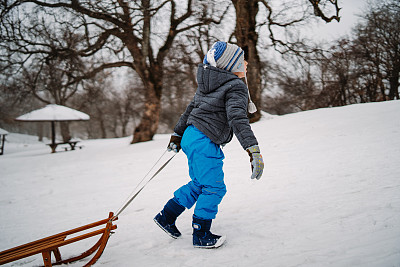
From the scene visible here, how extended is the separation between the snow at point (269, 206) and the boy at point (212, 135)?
0.22 metres

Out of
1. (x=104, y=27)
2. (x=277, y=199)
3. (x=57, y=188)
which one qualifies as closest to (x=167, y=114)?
(x=104, y=27)

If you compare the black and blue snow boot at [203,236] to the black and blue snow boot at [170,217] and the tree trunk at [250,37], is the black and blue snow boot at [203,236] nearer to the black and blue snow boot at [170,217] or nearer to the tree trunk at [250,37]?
the black and blue snow boot at [170,217]

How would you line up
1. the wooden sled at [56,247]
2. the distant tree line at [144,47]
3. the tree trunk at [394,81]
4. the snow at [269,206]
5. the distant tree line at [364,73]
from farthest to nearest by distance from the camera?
the tree trunk at [394,81] < the distant tree line at [364,73] < the distant tree line at [144,47] < the snow at [269,206] < the wooden sled at [56,247]

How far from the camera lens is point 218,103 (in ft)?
6.46

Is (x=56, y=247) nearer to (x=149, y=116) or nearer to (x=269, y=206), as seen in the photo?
(x=269, y=206)

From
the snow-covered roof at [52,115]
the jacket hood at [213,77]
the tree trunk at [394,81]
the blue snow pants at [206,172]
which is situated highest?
the tree trunk at [394,81]

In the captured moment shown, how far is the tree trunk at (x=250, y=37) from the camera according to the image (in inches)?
355

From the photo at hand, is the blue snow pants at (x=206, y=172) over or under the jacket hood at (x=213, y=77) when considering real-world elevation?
under

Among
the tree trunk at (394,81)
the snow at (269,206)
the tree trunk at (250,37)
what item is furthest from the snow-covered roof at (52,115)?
the tree trunk at (394,81)

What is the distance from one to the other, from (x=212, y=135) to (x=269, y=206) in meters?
1.17

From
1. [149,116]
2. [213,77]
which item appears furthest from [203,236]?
[149,116]

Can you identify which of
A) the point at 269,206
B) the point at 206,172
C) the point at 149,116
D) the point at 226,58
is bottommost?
the point at 269,206

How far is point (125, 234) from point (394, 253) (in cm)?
208

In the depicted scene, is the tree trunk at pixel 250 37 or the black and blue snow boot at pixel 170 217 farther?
the tree trunk at pixel 250 37
